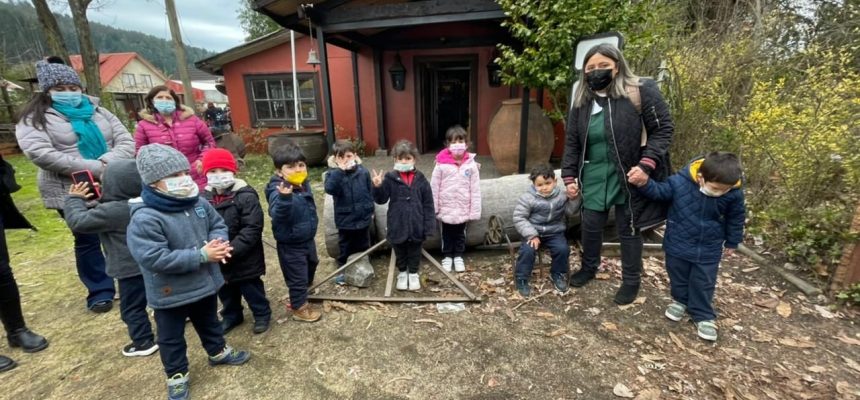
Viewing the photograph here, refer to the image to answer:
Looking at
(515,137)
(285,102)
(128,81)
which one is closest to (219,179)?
(515,137)

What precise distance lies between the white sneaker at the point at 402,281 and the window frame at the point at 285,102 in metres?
7.91

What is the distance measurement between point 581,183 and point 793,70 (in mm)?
4507

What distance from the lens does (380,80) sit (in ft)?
29.6

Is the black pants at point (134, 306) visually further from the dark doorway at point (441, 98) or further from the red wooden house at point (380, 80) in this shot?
the dark doorway at point (441, 98)

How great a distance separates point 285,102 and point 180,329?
367 inches

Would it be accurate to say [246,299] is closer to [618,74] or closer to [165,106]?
[165,106]

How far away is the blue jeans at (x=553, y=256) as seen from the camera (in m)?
3.13

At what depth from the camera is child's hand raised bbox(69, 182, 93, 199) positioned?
2191 millimetres

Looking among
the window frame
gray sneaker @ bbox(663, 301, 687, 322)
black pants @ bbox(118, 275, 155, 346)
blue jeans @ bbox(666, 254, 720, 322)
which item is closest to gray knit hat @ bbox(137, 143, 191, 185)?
black pants @ bbox(118, 275, 155, 346)

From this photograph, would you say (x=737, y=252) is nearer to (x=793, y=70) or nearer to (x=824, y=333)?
(x=824, y=333)

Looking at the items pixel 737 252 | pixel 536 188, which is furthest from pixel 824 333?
pixel 536 188

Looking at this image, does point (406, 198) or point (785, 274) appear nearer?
point (406, 198)

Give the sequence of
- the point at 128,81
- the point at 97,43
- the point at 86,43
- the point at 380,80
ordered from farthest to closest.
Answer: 1. the point at 97,43
2. the point at 128,81
3. the point at 86,43
4. the point at 380,80

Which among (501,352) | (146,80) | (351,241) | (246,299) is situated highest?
(146,80)
